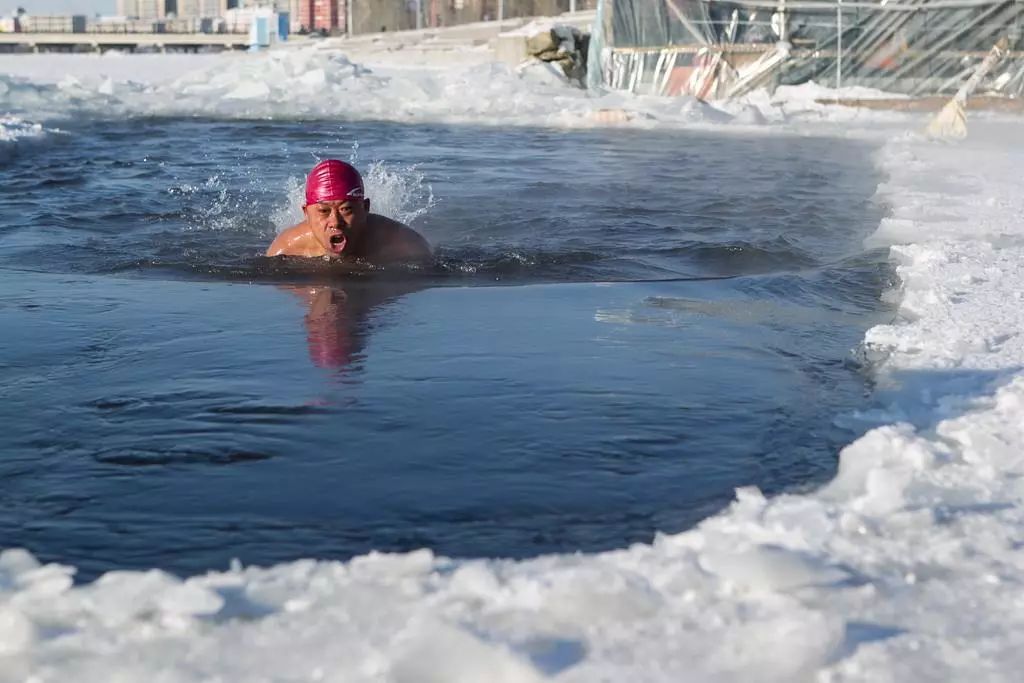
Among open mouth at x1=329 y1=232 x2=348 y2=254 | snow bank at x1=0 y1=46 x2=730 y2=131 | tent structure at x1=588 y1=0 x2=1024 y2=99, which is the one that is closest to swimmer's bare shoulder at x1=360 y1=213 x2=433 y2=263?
open mouth at x1=329 y1=232 x2=348 y2=254

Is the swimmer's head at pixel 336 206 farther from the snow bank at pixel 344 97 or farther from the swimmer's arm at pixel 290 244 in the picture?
the snow bank at pixel 344 97

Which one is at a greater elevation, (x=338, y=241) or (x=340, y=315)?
(x=338, y=241)

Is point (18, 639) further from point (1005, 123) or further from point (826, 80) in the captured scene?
point (826, 80)

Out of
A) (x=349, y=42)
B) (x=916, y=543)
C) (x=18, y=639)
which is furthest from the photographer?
(x=349, y=42)

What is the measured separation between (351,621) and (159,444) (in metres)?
1.48

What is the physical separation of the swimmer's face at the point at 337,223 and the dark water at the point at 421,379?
0.65 ft

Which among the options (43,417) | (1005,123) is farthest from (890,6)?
(43,417)

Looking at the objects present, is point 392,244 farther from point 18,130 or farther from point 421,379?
point 18,130

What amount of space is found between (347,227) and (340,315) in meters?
1.52

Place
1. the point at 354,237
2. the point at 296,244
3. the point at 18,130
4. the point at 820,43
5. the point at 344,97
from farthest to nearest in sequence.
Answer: the point at 344,97 → the point at 820,43 → the point at 18,130 → the point at 296,244 → the point at 354,237

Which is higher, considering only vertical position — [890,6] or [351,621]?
[890,6]

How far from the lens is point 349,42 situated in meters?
40.2

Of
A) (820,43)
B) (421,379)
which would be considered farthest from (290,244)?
(820,43)

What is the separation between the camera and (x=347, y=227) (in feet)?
24.0
